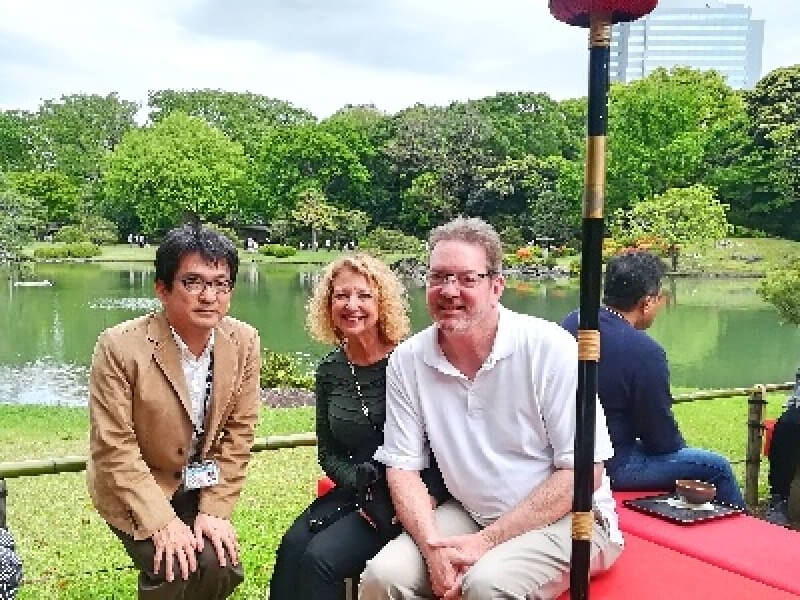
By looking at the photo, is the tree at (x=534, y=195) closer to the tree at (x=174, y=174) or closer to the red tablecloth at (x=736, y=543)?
the tree at (x=174, y=174)

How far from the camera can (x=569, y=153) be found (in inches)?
1427

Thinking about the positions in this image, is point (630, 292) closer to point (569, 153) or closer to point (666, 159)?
point (666, 159)

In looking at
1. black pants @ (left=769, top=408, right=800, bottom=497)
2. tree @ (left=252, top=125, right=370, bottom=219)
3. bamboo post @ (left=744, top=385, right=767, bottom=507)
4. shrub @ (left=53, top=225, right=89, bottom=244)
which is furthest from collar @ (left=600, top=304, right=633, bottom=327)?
tree @ (left=252, top=125, right=370, bottom=219)

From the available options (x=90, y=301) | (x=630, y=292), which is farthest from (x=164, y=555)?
(x=90, y=301)

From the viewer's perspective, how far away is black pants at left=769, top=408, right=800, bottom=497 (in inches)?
131

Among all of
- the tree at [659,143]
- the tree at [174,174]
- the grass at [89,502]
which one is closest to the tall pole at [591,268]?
the grass at [89,502]

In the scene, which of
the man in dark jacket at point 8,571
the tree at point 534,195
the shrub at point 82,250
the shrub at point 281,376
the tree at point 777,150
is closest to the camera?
the man in dark jacket at point 8,571

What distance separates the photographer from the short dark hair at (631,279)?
2917 mm

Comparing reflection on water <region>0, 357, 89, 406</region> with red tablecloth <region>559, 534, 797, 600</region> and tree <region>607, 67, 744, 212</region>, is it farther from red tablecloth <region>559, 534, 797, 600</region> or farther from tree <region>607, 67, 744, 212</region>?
tree <region>607, 67, 744, 212</region>

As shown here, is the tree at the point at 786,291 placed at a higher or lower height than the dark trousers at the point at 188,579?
higher

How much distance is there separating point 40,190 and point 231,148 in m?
8.92

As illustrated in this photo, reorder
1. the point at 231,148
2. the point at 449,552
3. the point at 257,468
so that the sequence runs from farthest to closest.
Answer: the point at 231,148 → the point at 257,468 → the point at 449,552

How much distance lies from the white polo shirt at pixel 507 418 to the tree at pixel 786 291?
27.9ft

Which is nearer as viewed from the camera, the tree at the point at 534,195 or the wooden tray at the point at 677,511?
the wooden tray at the point at 677,511
